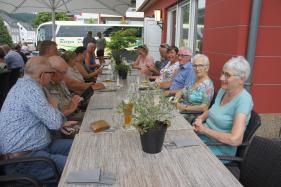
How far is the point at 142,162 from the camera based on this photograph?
1.46m

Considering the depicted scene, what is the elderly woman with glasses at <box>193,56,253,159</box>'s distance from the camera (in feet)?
6.37

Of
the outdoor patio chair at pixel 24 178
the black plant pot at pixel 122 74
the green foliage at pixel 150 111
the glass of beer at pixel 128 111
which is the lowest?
the outdoor patio chair at pixel 24 178

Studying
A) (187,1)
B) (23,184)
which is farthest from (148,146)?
(187,1)

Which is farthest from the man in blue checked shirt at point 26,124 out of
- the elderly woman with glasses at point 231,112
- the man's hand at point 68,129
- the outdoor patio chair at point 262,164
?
the outdoor patio chair at point 262,164

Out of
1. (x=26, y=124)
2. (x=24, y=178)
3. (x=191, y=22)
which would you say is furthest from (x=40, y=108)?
(x=191, y=22)

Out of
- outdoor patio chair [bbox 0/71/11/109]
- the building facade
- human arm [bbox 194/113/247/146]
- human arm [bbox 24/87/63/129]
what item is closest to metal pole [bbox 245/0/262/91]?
the building facade

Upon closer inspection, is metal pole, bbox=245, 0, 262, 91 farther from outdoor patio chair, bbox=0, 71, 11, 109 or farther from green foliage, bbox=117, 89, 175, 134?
outdoor patio chair, bbox=0, 71, 11, 109

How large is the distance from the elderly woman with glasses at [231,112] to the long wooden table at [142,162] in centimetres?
25

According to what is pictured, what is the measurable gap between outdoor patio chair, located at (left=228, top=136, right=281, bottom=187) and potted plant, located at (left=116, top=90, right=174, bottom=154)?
516 millimetres

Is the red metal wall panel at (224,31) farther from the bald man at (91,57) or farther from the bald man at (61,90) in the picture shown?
the bald man at (91,57)

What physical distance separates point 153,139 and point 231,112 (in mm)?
842

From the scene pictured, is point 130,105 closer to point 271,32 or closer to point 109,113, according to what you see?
point 109,113

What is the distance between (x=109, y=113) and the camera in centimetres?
239

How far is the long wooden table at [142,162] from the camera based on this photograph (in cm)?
129
